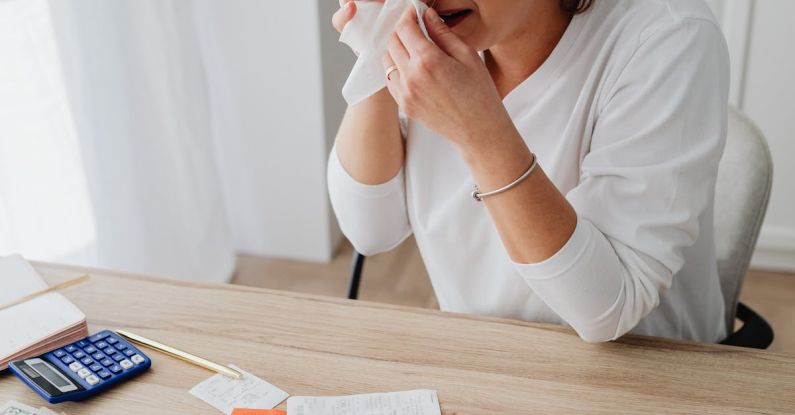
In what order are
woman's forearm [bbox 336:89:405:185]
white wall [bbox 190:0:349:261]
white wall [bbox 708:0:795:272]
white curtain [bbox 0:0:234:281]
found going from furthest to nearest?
white wall [bbox 190:0:349:261] < white wall [bbox 708:0:795:272] < white curtain [bbox 0:0:234:281] < woman's forearm [bbox 336:89:405:185]

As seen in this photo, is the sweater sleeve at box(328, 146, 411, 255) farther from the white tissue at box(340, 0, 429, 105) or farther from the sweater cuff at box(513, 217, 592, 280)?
the sweater cuff at box(513, 217, 592, 280)

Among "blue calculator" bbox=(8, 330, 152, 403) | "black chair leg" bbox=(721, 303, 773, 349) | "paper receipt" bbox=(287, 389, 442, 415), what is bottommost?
"black chair leg" bbox=(721, 303, 773, 349)

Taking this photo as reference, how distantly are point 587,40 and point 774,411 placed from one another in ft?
1.63

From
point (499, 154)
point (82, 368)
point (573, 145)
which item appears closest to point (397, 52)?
point (499, 154)

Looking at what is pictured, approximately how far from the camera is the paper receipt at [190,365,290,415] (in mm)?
797

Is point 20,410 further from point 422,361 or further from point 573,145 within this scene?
point 573,145

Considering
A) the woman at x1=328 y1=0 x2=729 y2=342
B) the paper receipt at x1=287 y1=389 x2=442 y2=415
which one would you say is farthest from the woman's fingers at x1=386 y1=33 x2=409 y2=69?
the paper receipt at x1=287 y1=389 x2=442 y2=415

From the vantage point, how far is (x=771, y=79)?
224cm

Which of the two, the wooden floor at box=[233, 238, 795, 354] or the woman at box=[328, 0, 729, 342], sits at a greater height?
the woman at box=[328, 0, 729, 342]

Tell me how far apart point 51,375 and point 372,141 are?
513mm

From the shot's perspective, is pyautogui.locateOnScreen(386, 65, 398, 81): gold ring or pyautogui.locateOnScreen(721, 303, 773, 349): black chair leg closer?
pyautogui.locateOnScreen(386, 65, 398, 81): gold ring

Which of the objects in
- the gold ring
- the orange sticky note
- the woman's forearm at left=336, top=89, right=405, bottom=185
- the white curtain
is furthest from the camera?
the white curtain

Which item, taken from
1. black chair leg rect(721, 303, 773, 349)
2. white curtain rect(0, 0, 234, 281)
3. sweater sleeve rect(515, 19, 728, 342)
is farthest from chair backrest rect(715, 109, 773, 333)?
white curtain rect(0, 0, 234, 281)

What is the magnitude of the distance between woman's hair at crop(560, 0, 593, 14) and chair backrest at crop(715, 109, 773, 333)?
39 centimetres
